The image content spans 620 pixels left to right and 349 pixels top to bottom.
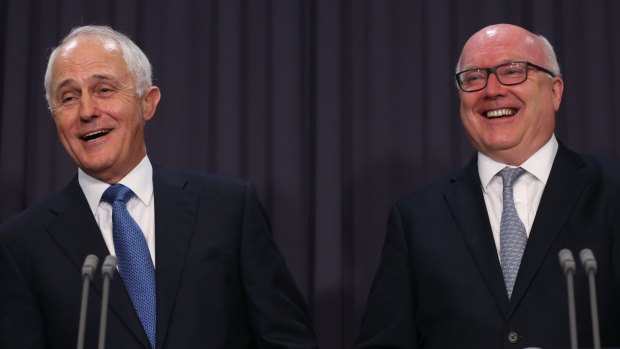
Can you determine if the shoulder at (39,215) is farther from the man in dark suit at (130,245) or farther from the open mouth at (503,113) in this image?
the open mouth at (503,113)

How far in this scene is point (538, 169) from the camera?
8.62 feet

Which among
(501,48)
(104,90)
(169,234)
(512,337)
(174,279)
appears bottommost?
(512,337)

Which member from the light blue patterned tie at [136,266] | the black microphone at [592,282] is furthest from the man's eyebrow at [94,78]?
the black microphone at [592,282]

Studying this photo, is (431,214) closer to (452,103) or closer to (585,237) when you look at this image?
(585,237)

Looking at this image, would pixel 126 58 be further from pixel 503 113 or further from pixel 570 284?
pixel 570 284

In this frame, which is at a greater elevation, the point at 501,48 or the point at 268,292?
the point at 501,48

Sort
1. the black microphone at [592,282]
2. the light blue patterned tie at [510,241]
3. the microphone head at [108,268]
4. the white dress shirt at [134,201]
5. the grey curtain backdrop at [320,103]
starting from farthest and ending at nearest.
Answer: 1. the grey curtain backdrop at [320,103]
2. the white dress shirt at [134,201]
3. the light blue patterned tie at [510,241]
4. the microphone head at [108,268]
5. the black microphone at [592,282]

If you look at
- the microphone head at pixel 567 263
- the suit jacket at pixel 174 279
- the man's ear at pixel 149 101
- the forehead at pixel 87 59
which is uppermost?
the forehead at pixel 87 59

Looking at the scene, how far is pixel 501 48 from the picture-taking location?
2.71m

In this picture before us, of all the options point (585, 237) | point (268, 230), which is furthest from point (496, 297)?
point (268, 230)

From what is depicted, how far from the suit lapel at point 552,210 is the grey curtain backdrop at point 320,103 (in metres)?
0.64

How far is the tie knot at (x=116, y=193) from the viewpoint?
2.62m

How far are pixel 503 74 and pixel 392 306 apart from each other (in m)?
0.69

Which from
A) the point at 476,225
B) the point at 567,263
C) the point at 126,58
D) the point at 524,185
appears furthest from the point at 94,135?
the point at 567,263
